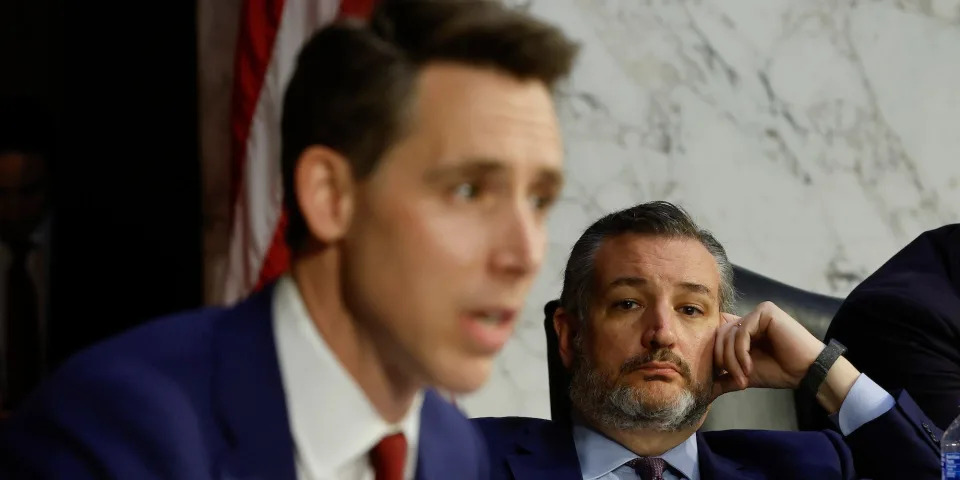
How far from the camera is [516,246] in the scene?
88 cm

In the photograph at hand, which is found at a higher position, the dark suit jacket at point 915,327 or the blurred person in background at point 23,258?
the dark suit jacket at point 915,327

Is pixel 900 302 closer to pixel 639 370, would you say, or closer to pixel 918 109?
pixel 639 370

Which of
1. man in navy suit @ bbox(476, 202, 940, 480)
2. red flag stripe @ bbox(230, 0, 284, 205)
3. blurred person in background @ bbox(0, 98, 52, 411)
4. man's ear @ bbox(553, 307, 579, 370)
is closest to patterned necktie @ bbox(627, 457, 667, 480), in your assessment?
man in navy suit @ bbox(476, 202, 940, 480)

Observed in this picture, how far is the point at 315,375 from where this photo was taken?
942 mm

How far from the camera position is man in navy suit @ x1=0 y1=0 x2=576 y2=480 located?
0.88 metres

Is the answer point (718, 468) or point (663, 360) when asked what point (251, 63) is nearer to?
point (663, 360)

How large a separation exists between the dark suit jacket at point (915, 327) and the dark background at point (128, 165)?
178cm

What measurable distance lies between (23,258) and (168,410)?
280 cm

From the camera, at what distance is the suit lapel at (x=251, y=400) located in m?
0.92

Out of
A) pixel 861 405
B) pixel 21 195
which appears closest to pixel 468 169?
pixel 861 405

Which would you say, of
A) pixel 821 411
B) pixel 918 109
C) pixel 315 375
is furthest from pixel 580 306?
pixel 918 109

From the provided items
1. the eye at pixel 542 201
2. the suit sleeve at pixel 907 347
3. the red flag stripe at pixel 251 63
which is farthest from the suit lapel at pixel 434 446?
the red flag stripe at pixel 251 63

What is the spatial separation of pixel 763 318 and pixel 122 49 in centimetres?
198

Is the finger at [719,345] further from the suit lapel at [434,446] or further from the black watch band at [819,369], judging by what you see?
the suit lapel at [434,446]
